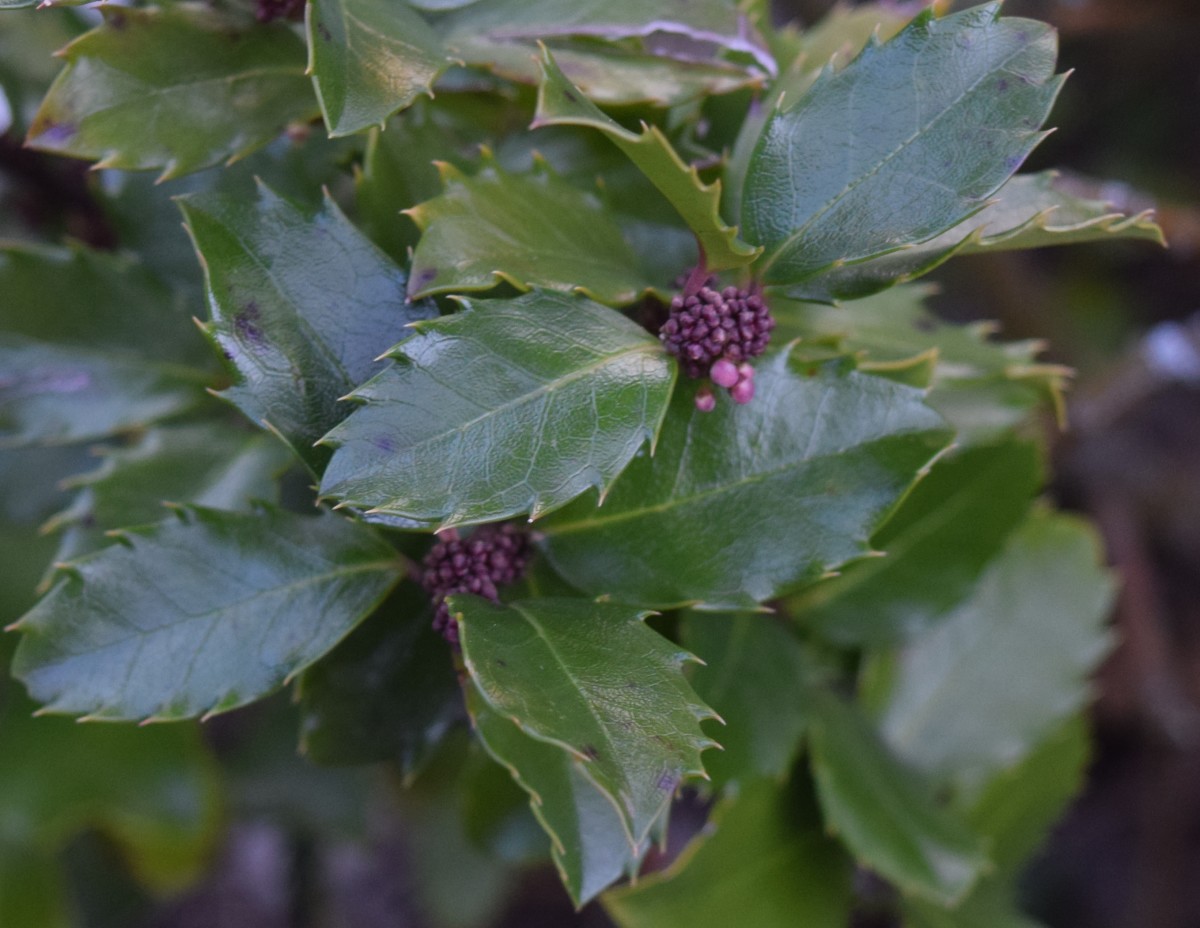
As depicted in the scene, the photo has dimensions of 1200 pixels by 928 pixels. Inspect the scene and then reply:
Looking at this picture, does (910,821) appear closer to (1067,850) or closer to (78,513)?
(78,513)

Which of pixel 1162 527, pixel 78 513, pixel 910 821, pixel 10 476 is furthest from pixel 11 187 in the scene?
pixel 1162 527

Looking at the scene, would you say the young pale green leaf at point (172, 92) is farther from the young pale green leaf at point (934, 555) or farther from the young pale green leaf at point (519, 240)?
the young pale green leaf at point (934, 555)

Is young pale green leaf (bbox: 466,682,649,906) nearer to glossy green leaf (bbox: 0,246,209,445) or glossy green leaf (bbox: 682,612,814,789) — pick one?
glossy green leaf (bbox: 682,612,814,789)

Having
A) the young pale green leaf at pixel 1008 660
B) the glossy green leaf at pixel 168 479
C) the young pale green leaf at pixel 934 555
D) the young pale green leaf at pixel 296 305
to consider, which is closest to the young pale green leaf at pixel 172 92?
the young pale green leaf at pixel 296 305

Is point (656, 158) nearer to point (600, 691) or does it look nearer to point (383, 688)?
point (600, 691)

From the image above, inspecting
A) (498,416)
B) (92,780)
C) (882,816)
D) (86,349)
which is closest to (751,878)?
(882,816)

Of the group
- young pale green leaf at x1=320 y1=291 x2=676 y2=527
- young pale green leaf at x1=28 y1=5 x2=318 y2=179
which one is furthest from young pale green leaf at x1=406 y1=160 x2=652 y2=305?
young pale green leaf at x1=28 y1=5 x2=318 y2=179
